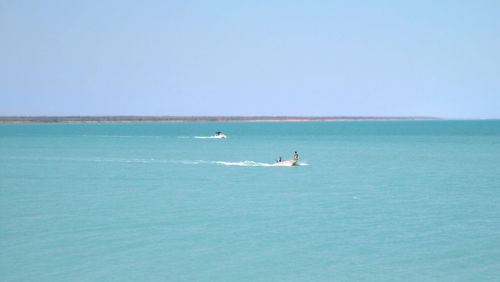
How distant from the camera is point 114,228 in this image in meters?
27.5

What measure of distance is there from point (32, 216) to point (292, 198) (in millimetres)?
16111

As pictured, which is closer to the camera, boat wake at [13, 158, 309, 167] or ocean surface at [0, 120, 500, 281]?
ocean surface at [0, 120, 500, 281]

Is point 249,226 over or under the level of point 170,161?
over

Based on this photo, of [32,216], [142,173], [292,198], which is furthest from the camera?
[142,173]

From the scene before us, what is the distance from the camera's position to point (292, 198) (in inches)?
1463

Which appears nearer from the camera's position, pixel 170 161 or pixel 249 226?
pixel 249 226

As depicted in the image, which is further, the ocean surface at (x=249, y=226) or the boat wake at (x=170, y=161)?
the boat wake at (x=170, y=161)

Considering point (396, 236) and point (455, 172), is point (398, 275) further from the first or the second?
point (455, 172)

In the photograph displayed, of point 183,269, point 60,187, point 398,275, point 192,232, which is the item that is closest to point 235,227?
point 192,232

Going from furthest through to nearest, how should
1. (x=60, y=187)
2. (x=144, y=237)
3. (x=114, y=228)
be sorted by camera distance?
(x=60, y=187) → (x=114, y=228) → (x=144, y=237)

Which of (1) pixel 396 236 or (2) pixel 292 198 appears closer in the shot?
(1) pixel 396 236

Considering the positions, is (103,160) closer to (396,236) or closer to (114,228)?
(114,228)

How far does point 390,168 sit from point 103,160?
107ft

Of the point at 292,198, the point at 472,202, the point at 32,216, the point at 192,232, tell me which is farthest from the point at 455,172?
the point at 32,216
